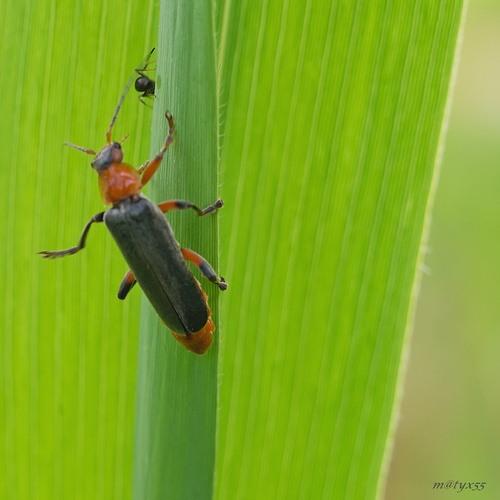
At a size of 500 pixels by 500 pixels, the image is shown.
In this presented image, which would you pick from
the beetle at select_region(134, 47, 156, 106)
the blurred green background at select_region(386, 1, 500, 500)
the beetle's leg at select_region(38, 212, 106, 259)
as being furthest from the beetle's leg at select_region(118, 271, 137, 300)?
the blurred green background at select_region(386, 1, 500, 500)

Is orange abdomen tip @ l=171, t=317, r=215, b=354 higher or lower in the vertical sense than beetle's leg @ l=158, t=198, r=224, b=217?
lower

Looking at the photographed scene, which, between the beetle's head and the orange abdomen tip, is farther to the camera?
the beetle's head

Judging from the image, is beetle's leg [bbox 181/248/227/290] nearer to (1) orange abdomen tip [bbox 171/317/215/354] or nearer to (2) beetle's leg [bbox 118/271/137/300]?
(1) orange abdomen tip [bbox 171/317/215/354]

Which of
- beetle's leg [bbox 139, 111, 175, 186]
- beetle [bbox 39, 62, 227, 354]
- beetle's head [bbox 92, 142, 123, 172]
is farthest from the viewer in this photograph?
beetle's head [bbox 92, 142, 123, 172]

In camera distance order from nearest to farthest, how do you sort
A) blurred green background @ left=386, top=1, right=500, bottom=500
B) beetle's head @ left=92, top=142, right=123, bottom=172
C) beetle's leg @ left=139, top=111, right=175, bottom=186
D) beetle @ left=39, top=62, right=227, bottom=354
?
beetle's leg @ left=139, top=111, right=175, bottom=186 < beetle @ left=39, top=62, right=227, bottom=354 < beetle's head @ left=92, top=142, right=123, bottom=172 < blurred green background @ left=386, top=1, right=500, bottom=500

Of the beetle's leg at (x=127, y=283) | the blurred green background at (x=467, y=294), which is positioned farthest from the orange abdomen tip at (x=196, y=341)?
the blurred green background at (x=467, y=294)

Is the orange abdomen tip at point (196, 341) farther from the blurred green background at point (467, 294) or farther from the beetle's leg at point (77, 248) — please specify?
the blurred green background at point (467, 294)

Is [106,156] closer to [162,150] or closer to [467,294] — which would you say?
[162,150]
